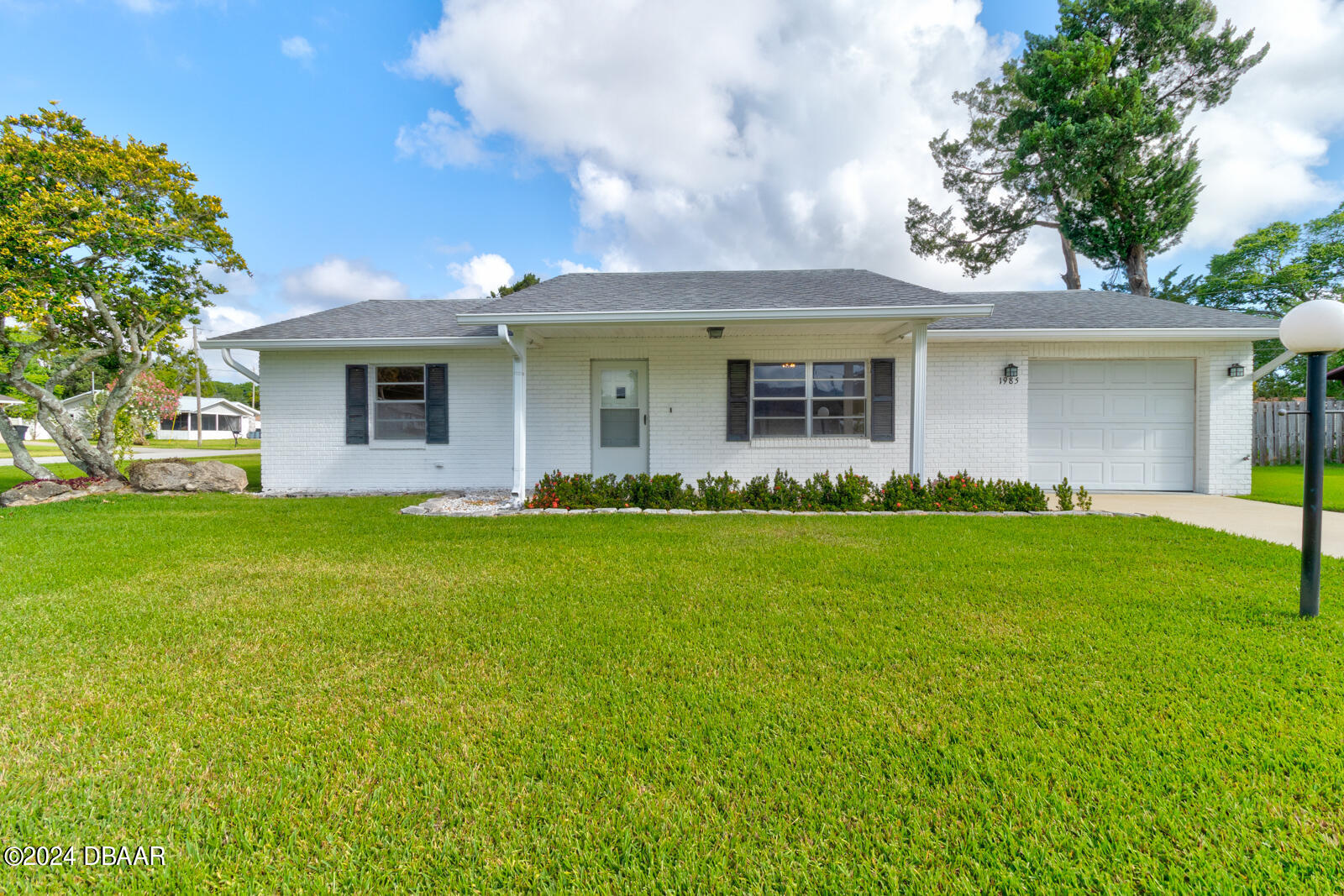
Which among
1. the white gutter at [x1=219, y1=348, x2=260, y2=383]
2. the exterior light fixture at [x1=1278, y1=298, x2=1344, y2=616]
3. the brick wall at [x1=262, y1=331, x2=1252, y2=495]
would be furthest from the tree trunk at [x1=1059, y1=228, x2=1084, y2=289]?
the white gutter at [x1=219, y1=348, x2=260, y2=383]

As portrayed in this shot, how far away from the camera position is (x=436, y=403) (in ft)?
28.0

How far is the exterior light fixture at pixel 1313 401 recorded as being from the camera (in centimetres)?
292

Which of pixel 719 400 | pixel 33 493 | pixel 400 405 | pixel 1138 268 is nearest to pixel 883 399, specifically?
pixel 719 400

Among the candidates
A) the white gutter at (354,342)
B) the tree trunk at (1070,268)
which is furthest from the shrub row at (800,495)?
the tree trunk at (1070,268)

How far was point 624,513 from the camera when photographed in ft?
21.2

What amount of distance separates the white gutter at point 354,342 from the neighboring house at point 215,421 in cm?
4105

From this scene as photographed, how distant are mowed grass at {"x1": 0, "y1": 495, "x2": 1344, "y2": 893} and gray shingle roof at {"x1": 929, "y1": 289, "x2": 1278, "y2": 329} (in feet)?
16.0

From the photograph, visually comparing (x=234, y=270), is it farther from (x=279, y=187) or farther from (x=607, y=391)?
(x=607, y=391)

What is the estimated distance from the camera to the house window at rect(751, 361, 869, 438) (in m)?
8.20

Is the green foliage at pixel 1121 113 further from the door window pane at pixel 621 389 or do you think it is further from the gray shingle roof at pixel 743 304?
the door window pane at pixel 621 389

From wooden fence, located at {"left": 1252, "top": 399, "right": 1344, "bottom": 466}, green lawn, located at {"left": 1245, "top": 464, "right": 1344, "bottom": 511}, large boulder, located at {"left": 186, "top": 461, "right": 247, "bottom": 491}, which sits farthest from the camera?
wooden fence, located at {"left": 1252, "top": 399, "right": 1344, "bottom": 466}

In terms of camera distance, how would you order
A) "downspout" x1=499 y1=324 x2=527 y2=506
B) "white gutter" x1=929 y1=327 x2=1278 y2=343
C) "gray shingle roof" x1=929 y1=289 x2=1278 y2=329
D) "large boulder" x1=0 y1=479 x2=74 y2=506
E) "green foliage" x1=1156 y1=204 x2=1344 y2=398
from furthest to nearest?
"green foliage" x1=1156 y1=204 x2=1344 y2=398
"gray shingle roof" x1=929 y1=289 x2=1278 y2=329
"white gutter" x1=929 y1=327 x2=1278 y2=343
"large boulder" x1=0 y1=479 x2=74 y2=506
"downspout" x1=499 y1=324 x2=527 y2=506

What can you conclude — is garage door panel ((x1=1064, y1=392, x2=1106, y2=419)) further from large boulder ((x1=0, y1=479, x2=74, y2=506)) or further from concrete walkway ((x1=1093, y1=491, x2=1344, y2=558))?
large boulder ((x1=0, y1=479, x2=74, y2=506))

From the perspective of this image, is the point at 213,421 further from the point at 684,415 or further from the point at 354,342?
the point at 684,415
